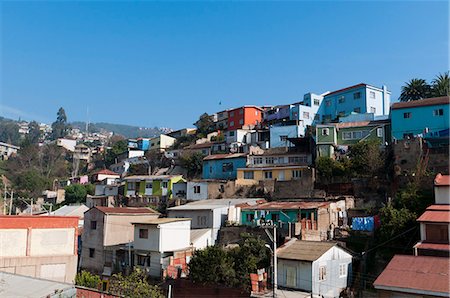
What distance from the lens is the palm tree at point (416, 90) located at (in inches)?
1864

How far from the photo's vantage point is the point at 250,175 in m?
40.5

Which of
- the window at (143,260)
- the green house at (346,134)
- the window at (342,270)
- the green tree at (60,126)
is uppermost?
the green tree at (60,126)

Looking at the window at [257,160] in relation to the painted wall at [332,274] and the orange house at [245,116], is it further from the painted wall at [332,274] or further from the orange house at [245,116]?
the painted wall at [332,274]

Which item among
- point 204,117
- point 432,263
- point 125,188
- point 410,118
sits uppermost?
point 204,117

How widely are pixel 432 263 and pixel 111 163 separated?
65.9m

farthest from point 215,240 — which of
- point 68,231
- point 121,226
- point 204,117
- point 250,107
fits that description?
point 204,117

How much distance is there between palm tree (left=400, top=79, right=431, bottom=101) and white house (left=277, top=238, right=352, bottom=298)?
29.8 metres

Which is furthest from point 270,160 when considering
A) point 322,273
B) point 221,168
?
point 322,273

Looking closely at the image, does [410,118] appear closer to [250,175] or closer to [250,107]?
[250,175]

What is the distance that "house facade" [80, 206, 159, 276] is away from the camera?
31.5 m

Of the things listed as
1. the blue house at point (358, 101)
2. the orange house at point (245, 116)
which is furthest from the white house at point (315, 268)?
the orange house at point (245, 116)

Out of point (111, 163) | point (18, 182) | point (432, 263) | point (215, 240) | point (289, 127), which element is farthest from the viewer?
point (111, 163)

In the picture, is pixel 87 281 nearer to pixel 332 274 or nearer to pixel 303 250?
pixel 303 250

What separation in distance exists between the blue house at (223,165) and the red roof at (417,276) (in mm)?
25743
